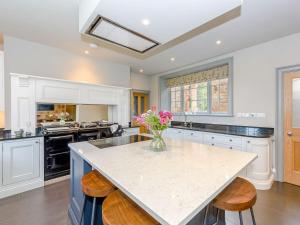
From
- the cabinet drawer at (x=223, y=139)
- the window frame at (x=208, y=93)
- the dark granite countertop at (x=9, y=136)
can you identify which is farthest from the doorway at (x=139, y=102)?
the dark granite countertop at (x=9, y=136)

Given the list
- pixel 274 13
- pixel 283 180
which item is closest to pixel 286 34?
pixel 274 13

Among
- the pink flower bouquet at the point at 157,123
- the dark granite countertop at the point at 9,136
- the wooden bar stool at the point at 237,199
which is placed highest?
the pink flower bouquet at the point at 157,123

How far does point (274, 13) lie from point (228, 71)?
163cm

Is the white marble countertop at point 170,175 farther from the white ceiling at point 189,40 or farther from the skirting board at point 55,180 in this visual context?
the skirting board at point 55,180

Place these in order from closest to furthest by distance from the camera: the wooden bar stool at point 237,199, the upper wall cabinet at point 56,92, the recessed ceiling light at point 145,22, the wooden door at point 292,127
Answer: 1. the wooden bar stool at point 237,199
2. the recessed ceiling light at point 145,22
3. the wooden door at point 292,127
4. the upper wall cabinet at point 56,92

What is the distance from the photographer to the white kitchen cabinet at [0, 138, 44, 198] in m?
2.51

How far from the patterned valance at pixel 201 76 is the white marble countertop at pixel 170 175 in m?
2.80

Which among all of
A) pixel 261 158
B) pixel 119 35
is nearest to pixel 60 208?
pixel 119 35

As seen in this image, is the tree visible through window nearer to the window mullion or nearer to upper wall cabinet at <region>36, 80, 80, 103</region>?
the window mullion

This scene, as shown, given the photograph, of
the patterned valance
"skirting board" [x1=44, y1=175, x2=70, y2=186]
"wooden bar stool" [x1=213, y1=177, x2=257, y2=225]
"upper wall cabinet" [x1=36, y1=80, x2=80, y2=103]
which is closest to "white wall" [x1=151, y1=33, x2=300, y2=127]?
the patterned valance

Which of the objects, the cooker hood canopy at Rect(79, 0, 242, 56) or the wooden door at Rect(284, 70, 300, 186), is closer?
the cooker hood canopy at Rect(79, 0, 242, 56)

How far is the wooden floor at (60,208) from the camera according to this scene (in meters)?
1.95

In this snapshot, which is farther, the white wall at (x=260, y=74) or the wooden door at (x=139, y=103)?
the wooden door at (x=139, y=103)

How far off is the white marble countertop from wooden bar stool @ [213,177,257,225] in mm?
196
